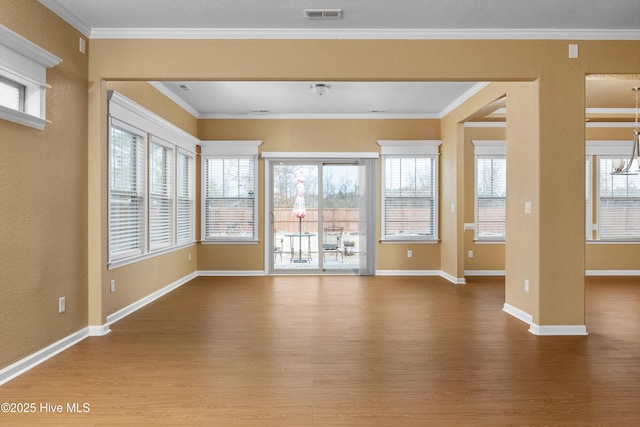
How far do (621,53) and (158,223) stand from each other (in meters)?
5.84

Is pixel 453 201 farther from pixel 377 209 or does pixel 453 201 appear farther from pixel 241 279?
pixel 241 279

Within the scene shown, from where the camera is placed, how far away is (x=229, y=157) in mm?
7449

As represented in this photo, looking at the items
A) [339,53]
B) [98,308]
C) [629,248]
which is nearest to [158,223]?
[98,308]

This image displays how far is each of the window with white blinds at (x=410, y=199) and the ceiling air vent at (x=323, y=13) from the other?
4.17m

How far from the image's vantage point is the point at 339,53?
3.93 meters

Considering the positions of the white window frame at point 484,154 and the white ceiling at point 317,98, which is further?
the white window frame at point 484,154

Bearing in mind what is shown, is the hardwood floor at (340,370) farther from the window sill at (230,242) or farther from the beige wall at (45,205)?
the window sill at (230,242)

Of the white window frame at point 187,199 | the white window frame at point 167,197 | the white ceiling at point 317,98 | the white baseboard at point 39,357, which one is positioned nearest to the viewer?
the white baseboard at point 39,357

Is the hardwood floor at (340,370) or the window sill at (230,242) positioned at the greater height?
the window sill at (230,242)

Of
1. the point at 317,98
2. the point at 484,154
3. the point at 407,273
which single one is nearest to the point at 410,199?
the point at 407,273

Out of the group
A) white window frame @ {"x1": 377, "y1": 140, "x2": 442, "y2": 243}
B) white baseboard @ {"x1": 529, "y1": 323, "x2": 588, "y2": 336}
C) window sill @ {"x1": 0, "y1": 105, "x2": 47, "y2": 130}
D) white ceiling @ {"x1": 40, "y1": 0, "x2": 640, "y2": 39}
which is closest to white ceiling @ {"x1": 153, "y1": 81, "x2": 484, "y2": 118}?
white window frame @ {"x1": 377, "y1": 140, "x2": 442, "y2": 243}

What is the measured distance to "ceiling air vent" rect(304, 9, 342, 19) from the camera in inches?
139

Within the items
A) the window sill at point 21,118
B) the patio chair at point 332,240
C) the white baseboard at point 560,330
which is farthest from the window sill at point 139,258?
the white baseboard at point 560,330

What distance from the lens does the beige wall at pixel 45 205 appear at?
2.86m
